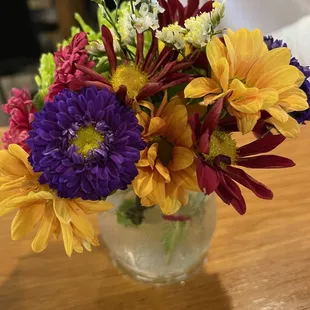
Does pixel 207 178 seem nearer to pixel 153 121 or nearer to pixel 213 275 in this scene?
pixel 153 121

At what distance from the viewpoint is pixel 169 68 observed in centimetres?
46

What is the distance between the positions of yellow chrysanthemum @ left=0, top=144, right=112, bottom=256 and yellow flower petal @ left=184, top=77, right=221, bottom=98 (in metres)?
0.13

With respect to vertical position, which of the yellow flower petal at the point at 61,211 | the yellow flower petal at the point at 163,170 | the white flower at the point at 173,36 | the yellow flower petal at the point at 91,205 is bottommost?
the yellow flower petal at the point at 91,205

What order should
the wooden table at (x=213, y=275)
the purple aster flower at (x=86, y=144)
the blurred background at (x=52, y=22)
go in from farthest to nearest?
the blurred background at (x=52, y=22), the wooden table at (x=213, y=275), the purple aster flower at (x=86, y=144)

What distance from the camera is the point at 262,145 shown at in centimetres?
48

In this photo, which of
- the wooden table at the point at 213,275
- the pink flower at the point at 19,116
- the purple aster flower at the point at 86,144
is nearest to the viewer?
the purple aster flower at the point at 86,144

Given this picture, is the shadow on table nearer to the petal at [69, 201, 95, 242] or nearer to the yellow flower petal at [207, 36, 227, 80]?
the petal at [69, 201, 95, 242]

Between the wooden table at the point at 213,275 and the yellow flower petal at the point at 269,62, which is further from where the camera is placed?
the wooden table at the point at 213,275

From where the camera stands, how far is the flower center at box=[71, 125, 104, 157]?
0.42 metres

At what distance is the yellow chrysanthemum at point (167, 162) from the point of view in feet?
1.51

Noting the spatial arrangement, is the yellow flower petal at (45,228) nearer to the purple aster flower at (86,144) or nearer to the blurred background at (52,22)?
the purple aster flower at (86,144)

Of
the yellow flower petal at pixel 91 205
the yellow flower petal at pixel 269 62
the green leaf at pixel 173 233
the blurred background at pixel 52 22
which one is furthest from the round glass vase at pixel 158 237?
the blurred background at pixel 52 22

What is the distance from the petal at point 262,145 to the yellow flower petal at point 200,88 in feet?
0.23

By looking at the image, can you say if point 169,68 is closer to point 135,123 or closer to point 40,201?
point 135,123
